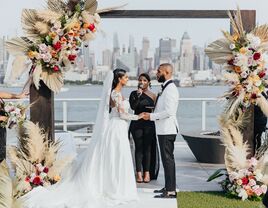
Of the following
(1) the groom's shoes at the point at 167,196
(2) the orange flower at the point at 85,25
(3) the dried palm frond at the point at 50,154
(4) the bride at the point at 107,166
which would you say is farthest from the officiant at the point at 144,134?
(3) the dried palm frond at the point at 50,154

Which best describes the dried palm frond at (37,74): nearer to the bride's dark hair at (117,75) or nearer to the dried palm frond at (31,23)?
the dried palm frond at (31,23)

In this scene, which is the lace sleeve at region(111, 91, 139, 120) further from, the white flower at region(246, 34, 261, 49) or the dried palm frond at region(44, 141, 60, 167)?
the white flower at region(246, 34, 261, 49)

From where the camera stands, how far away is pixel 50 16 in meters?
6.07

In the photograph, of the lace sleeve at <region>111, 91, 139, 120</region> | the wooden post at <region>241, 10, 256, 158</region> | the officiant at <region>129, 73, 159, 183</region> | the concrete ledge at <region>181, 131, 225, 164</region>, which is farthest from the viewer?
the concrete ledge at <region>181, 131, 225, 164</region>

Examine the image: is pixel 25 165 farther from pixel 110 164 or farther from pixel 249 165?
pixel 249 165

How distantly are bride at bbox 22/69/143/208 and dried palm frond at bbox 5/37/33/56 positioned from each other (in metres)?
1.02

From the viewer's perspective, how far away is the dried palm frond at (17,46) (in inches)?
243

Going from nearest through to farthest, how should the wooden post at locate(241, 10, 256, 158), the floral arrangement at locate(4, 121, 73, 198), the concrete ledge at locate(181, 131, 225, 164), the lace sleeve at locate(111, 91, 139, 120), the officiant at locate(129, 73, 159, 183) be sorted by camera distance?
the floral arrangement at locate(4, 121, 73, 198) < the lace sleeve at locate(111, 91, 139, 120) < the wooden post at locate(241, 10, 256, 158) < the officiant at locate(129, 73, 159, 183) < the concrete ledge at locate(181, 131, 225, 164)

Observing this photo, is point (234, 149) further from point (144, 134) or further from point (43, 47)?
point (43, 47)

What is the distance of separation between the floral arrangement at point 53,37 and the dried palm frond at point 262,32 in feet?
6.10

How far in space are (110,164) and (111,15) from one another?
1.82 meters

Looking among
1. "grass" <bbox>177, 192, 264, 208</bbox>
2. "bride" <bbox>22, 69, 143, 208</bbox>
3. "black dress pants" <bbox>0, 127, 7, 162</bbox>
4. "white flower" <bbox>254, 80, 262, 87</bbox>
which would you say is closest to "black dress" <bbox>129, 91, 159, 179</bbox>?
"bride" <bbox>22, 69, 143, 208</bbox>

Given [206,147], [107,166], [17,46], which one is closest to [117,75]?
[107,166]

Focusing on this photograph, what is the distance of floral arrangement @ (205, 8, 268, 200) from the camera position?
6246mm
